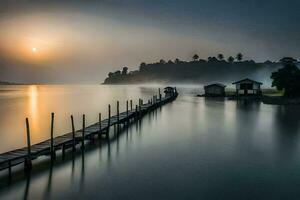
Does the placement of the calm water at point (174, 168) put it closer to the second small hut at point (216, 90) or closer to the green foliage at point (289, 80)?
the green foliage at point (289, 80)

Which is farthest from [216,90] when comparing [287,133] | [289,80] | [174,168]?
[174,168]

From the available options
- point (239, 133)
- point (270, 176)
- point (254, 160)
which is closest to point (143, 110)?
point (239, 133)

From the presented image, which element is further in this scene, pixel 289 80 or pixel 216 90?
pixel 216 90

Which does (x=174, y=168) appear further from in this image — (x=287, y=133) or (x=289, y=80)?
(x=289, y=80)

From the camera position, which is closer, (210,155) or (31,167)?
(31,167)

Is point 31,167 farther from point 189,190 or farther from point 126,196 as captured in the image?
point 189,190

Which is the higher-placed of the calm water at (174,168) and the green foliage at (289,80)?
the green foliage at (289,80)

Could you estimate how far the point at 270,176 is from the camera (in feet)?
65.1

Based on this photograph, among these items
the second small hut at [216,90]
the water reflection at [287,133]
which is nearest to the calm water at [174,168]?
the water reflection at [287,133]

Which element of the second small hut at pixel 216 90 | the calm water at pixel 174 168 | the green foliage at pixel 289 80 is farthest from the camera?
the second small hut at pixel 216 90

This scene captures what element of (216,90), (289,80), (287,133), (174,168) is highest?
(289,80)

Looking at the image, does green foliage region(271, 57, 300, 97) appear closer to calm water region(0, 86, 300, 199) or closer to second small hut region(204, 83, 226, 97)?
second small hut region(204, 83, 226, 97)

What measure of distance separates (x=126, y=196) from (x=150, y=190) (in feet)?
4.63

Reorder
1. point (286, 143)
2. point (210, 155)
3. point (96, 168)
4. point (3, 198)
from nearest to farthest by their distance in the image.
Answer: point (3, 198)
point (96, 168)
point (210, 155)
point (286, 143)
